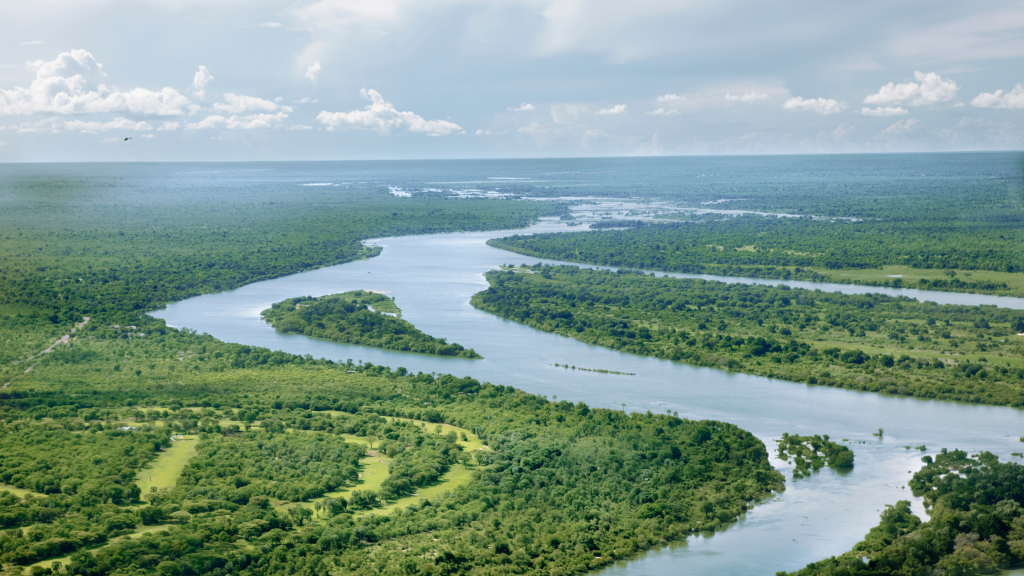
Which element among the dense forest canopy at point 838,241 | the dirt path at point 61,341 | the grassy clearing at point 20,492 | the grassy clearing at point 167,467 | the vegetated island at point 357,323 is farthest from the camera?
the dense forest canopy at point 838,241

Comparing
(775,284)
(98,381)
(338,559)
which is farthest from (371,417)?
(775,284)

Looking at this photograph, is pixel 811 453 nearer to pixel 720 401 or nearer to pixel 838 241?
pixel 720 401

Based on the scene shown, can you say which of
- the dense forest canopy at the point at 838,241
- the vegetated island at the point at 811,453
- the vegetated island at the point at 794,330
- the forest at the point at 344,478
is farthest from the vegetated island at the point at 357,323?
the dense forest canopy at the point at 838,241

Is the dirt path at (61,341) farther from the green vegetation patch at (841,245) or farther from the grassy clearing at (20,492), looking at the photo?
the green vegetation patch at (841,245)

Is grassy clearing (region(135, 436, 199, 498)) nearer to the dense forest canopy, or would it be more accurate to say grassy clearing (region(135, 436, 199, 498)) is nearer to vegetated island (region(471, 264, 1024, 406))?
vegetated island (region(471, 264, 1024, 406))

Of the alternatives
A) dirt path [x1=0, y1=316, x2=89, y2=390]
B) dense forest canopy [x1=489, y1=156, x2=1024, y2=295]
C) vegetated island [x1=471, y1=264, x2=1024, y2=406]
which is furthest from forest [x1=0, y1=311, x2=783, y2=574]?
dense forest canopy [x1=489, y1=156, x2=1024, y2=295]

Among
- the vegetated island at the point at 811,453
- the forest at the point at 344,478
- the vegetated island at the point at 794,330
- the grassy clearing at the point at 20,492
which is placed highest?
the vegetated island at the point at 794,330

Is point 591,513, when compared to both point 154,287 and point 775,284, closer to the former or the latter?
point 775,284
